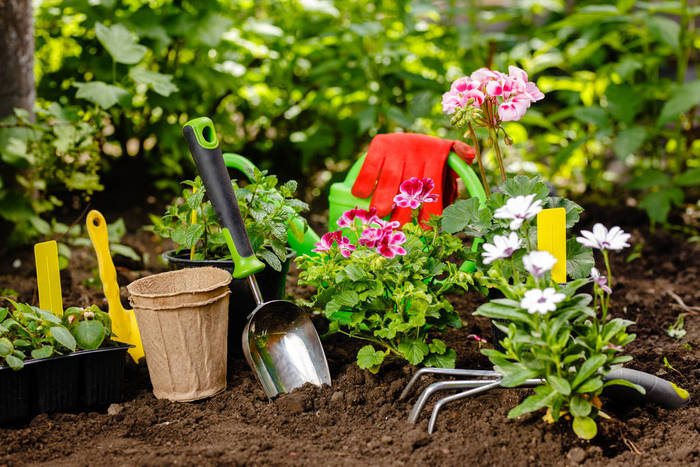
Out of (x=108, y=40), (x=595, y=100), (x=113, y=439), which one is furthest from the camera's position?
(x=595, y=100)

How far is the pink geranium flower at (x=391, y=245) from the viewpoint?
160cm

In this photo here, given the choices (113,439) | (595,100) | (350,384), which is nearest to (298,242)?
(350,384)

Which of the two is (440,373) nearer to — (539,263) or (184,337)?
(539,263)

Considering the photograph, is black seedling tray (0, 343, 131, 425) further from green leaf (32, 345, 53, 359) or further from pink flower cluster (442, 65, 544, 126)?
pink flower cluster (442, 65, 544, 126)

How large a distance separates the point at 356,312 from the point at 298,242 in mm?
409

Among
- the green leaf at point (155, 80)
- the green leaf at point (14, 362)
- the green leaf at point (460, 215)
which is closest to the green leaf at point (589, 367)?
the green leaf at point (460, 215)

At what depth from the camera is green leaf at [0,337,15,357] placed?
1.43 metres

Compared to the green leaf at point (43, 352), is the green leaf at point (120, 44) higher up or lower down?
higher up

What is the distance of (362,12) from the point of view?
11.1ft

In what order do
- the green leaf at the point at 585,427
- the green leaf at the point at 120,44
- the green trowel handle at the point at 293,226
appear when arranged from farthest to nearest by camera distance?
the green leaf at the point at 120,44 < the green trowel handle at the point at 293,226 < the green leaf at the point at 585,427

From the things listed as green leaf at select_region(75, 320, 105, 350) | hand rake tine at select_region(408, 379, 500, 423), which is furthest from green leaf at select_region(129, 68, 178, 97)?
hand rake tine at select_region(408, 379, 500, 423)

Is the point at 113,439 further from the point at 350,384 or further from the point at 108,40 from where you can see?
the point at 108,40

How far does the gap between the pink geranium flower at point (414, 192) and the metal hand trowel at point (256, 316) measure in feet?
1.37

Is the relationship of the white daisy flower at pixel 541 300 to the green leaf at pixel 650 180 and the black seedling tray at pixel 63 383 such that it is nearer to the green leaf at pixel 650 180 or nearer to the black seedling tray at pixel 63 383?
the black seedling tray at pixel 63 383
